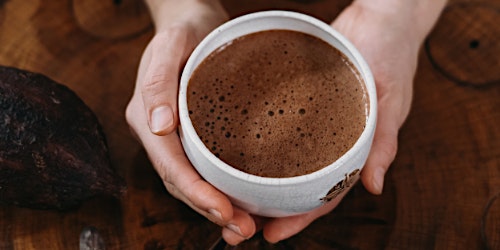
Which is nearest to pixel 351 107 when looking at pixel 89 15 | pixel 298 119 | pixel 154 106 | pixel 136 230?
pixel 298 119

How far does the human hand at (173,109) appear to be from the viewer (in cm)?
74

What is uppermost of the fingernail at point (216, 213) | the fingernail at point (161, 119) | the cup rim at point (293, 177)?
the cup rim at point (293, 177)

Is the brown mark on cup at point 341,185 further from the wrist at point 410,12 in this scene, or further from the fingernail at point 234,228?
the wrist at point 410,12

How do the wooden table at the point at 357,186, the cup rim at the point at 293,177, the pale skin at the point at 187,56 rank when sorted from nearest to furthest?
the cup rim at the point at 293,177
the pale skin at the point at 187,56
the wooden table at the point at 357,186

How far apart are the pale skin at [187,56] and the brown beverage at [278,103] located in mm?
55

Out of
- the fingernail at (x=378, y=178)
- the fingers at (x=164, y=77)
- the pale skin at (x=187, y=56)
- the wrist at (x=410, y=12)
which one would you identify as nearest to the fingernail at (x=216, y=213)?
the pale skin at (x=187, y=56)

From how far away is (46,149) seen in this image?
83cm

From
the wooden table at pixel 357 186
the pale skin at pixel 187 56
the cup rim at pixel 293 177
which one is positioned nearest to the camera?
the cup rim at pixel 293 177

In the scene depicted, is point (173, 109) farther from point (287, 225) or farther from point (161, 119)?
point (287, 225)

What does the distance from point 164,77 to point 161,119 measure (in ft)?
0.21

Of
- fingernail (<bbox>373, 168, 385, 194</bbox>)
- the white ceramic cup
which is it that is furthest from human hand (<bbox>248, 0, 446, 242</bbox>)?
A: the white ceramic cup

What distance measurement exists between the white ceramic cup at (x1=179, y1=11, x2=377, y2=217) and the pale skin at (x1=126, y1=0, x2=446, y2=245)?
33mm

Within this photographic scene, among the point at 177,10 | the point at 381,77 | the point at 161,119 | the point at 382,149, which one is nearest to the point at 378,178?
the point at 382,149

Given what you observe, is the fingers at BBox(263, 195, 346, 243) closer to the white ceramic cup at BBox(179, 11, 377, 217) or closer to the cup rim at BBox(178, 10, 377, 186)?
the white ceramic cup at BBox(179, 11, 377, 217)
